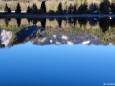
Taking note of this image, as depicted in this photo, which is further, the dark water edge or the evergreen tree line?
the evergreen tree line

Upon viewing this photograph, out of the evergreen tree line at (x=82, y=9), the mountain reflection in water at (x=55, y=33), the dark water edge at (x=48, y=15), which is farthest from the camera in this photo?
the evergreen tree line at (x=82, y=9)

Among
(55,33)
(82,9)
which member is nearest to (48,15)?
(82,9)

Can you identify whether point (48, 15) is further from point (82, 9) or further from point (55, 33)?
point (55, 33)

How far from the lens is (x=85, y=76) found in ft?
46.4

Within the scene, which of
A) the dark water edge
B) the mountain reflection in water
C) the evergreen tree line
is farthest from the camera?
the evergreen tree line

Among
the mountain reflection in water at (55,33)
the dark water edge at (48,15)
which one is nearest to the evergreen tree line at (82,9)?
the dark water edge at (48,15)

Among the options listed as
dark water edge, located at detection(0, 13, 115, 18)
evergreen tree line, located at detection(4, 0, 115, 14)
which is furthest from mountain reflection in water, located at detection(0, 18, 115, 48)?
evergreen tree line, located at detection(4, 0, 115, 14)

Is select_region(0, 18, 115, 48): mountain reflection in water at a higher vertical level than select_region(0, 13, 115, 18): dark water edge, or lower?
higher

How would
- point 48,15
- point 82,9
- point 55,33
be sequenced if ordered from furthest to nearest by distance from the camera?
point 82,9 → point 48,15 → point 55,33

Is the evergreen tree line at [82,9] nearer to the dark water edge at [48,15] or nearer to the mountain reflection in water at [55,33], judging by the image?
the dark water edge at [48,15]

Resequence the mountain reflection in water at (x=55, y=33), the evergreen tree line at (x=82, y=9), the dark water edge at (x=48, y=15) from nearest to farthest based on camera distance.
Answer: the mountain reflection in water at (x=55, y=33) < the dark water edge at (x=48, y=15) < the evergreen tree line at (x=82, y=9)

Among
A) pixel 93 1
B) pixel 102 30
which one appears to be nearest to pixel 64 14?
pixel 93 1

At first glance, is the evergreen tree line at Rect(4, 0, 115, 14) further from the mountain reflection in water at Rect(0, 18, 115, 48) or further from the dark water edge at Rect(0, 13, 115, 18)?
the mountain reflection in water at Rect(0, 18, 115, 48)

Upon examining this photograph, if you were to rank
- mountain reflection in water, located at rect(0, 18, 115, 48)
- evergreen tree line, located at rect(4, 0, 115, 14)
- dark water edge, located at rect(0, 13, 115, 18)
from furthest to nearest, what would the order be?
evergreen tree line, located at rect(4, 0, 115, 14) → dark water edge, located at rect(0, 13, 115, 18) → mountain reflection in water, located at rect(0, 18, 115, 48)
